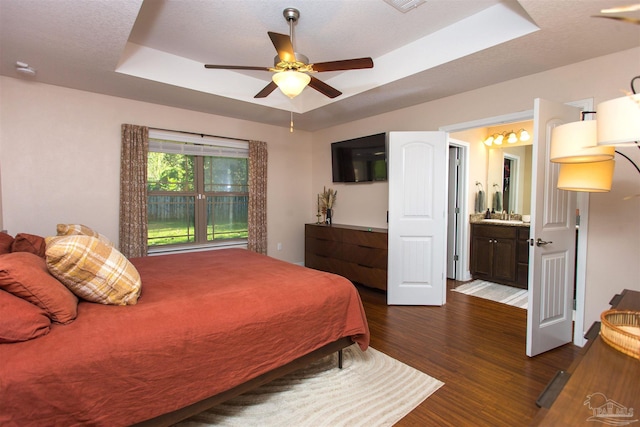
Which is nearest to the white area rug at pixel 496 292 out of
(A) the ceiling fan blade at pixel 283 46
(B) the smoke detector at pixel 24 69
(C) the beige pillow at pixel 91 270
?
(A) the ceiling fan blade at pixel 283 46

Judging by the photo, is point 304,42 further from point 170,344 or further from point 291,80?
point 170,344

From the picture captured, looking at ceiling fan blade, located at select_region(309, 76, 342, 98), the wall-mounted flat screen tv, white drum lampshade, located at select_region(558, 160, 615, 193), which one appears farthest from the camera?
the wall-mounted flat screen tv

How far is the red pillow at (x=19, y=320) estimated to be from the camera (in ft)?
3.90

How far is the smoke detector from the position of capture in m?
2.78

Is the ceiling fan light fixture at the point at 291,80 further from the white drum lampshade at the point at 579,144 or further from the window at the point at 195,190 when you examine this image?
the window at the point at 195,190

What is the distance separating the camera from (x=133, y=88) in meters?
3.37

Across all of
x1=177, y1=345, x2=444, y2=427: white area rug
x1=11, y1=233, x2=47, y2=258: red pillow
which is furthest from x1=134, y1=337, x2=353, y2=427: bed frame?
x1=11, y1=233, x2=47, y2=258: red pillow


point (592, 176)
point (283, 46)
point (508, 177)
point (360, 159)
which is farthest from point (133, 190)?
point (508, 177)

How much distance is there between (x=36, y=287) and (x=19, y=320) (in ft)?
0.54

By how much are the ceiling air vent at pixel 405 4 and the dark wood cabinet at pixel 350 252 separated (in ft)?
7.85

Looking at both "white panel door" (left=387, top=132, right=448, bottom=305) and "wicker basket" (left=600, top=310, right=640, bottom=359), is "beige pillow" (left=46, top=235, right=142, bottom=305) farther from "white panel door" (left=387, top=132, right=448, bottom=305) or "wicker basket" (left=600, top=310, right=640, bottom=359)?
"white panel door" (left=387, top=132, right=448, bottom=305)

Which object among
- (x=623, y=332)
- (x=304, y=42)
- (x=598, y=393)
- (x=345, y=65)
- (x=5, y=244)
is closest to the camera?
(x=598, y=393)

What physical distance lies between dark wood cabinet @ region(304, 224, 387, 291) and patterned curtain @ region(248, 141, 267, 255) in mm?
793

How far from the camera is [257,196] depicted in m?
4.75
